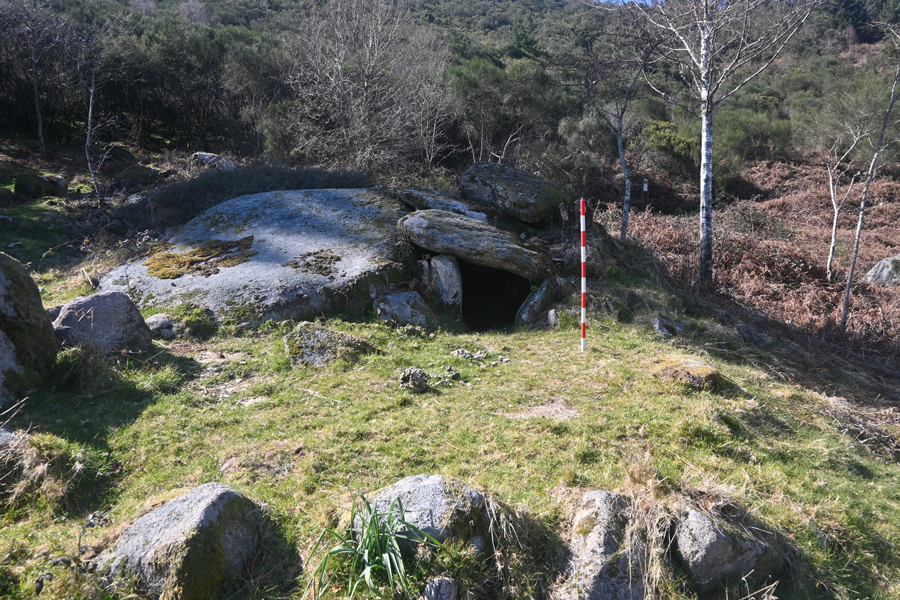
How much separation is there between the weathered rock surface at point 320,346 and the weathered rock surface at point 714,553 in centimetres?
403

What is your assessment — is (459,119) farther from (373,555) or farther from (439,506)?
(373,555)

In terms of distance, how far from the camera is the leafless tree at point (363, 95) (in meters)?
18.1

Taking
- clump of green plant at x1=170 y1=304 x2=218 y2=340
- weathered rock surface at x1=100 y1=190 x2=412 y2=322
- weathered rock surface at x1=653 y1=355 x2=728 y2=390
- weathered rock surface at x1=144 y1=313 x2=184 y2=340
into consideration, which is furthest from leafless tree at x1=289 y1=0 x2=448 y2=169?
weathered rock surface at x1=653 y1=355 x2=728 y2=390

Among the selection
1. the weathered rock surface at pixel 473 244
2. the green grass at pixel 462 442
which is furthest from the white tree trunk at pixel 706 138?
the green grass at pixel 462 442

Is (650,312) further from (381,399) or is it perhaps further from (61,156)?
(61,156)

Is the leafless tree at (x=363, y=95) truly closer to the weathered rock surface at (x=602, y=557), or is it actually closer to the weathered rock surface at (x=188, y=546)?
the weathered rock surface at (x=188, y=546)

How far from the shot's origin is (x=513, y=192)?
1008 cm

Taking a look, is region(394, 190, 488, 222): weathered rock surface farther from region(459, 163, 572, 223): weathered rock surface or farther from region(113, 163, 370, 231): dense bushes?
region(113, 163, 370, 231): dense bushes

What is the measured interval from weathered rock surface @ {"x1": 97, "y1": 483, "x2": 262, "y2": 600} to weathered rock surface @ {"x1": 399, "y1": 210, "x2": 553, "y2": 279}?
5.59 metres

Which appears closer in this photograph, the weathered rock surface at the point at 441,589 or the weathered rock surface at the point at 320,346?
the weathered rock surface at the point at 441,589

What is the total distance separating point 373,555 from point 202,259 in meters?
6.91

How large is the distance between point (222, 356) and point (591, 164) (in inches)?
823

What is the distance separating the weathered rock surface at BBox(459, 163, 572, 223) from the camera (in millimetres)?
9922

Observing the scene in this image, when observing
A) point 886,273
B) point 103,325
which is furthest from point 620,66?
point 103,325
